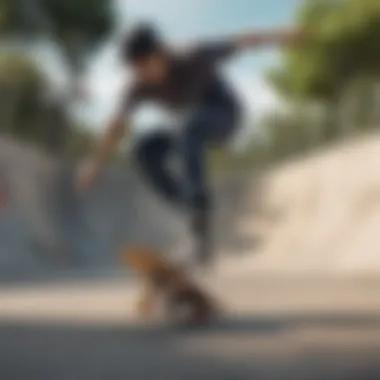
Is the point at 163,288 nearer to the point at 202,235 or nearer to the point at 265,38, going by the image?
the point at 202,235

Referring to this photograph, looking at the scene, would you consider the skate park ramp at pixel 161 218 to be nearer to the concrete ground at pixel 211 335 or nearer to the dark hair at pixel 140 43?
the concrete ground at pixel 211 335

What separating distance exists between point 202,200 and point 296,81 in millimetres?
217

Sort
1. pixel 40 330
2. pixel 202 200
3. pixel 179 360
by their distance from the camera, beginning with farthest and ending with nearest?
pixel 202 200, pixel 40 330, pixel 179 360

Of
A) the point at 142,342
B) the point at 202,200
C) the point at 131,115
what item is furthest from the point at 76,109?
the point at 142,342

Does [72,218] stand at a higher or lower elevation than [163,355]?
higher

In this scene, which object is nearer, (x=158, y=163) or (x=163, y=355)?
(x=163, y=355)

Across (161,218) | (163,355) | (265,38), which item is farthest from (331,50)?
(163,355)

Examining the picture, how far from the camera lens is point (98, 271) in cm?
146

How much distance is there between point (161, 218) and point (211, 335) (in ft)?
0.62

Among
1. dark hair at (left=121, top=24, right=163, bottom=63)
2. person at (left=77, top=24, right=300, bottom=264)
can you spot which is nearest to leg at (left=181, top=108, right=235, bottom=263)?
person at (left=77, top=24, right=300, bottom=264)

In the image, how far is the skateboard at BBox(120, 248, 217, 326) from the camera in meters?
1.46

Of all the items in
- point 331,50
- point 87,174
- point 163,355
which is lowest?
point 163,355

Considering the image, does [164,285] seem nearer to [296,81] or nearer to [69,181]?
[69,181]

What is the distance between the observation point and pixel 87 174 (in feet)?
4.84
